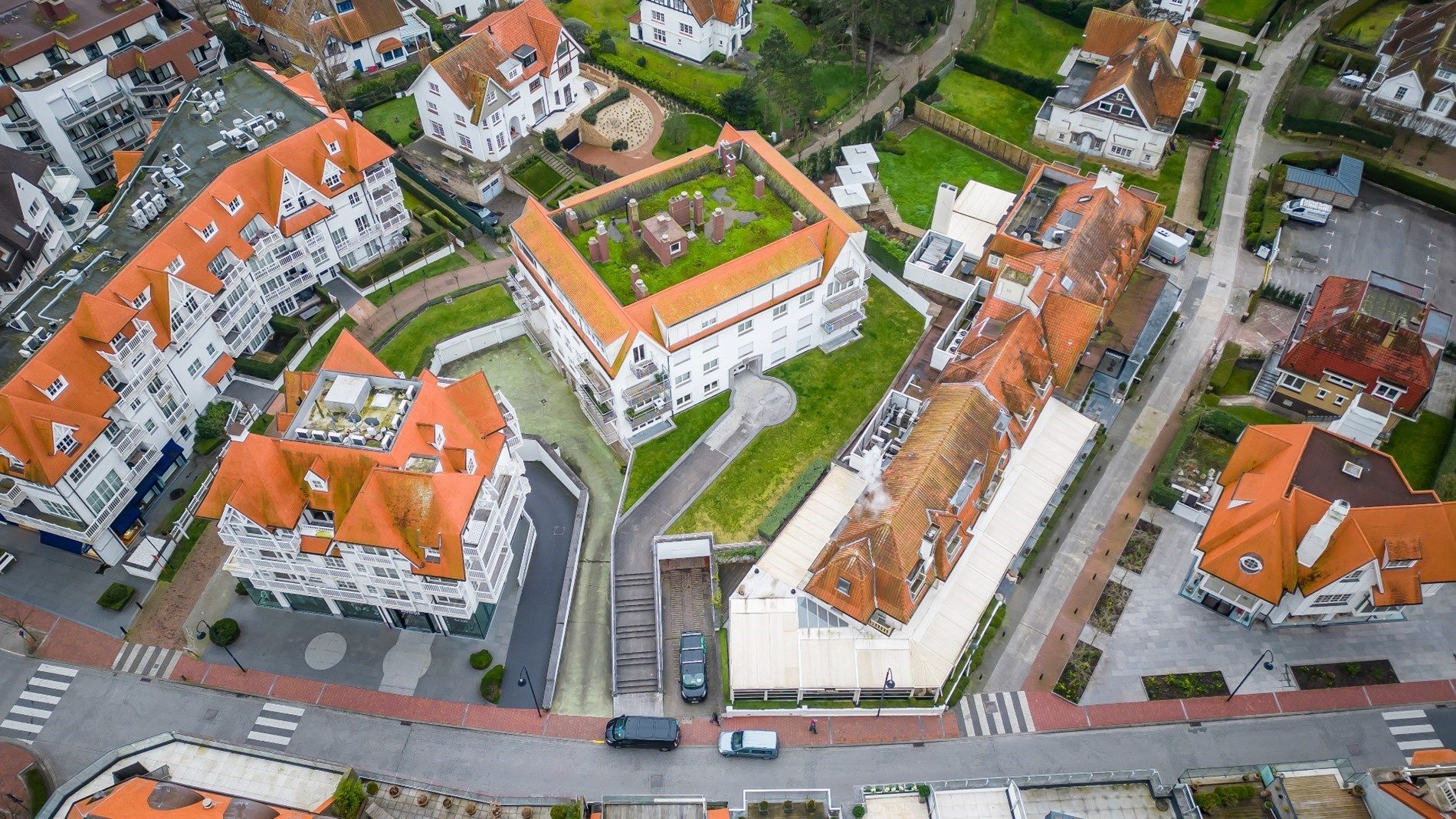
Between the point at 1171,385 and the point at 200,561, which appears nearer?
the point at 200,561

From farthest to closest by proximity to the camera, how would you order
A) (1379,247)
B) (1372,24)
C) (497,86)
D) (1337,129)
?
(1372,24) → (1337,129) → (497,86) → (1379,247)

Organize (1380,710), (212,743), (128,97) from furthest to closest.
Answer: (128,97), (1380,710), (212,743)

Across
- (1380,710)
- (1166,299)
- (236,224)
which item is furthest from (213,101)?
(1380,710)

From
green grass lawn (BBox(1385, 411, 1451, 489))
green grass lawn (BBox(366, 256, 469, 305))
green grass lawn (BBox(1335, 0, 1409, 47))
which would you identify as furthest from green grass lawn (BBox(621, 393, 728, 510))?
green grass lawn (BBox(1335, 0, 1409, 47))

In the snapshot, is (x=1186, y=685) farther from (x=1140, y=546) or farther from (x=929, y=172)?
(x=929, y=172)

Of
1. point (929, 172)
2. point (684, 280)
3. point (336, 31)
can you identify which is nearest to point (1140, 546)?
point (684, 280)

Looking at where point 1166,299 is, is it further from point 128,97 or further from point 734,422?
point 128,97

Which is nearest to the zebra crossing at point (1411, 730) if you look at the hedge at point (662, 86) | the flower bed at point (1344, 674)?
the flower bed at point (1344, 674)
